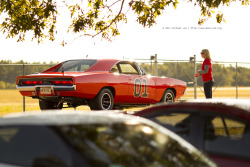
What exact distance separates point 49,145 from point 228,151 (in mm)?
2168

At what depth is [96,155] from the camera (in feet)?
10.5

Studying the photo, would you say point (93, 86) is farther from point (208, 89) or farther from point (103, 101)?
point (208, 89)

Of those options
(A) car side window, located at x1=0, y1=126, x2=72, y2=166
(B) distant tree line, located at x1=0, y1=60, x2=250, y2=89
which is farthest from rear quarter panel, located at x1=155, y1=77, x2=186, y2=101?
(A) car side window, located at x1=0, y1=126, x2=72, y2=166

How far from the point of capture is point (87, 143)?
330 centimetres

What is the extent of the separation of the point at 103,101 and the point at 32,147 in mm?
11246

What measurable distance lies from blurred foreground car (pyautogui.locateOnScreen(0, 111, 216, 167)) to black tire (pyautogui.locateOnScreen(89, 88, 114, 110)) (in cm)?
1039

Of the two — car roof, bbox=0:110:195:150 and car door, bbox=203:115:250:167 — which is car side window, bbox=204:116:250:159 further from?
car roof, bbox=0:110:195:150

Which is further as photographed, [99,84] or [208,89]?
[208,89]

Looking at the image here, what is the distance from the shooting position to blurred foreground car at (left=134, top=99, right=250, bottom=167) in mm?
4914

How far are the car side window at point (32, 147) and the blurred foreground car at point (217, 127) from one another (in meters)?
1.97

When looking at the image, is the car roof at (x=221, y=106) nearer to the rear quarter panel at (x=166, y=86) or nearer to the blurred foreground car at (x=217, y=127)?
the blurred foreground car at (x=217, y=127)

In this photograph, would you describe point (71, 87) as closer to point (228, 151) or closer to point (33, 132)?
point (228, 151)

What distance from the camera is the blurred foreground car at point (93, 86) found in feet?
45.0

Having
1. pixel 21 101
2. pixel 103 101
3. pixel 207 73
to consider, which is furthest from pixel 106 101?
pixel 21 101
